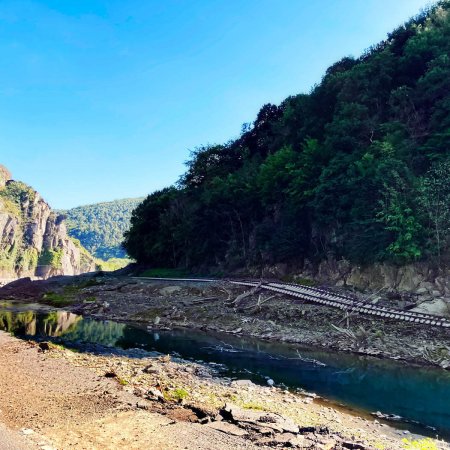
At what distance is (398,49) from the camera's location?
187ft

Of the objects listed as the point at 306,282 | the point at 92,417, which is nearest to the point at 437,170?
the point at 306,282

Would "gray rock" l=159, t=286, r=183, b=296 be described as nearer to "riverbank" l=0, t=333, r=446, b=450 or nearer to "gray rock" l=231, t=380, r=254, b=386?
"riverbank" l=0, t=333, r=446, b=450

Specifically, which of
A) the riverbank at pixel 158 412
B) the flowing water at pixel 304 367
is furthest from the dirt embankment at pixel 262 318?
the riverbank at pixel 158 412

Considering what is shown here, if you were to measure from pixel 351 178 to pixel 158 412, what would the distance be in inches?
1388

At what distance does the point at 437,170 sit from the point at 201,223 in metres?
42.9

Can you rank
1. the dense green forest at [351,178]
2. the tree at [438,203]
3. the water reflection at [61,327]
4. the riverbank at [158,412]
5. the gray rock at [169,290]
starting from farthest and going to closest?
1. the gray rock at [169,290]
2. the dense green forest at [351,178]
3. the tree at [438,203]
4. the water reflection at [61,327]
5. the riverbank at [158,412]

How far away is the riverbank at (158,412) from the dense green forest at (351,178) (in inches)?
971

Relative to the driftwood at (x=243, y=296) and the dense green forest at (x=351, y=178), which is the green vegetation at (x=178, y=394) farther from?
the dense green forest at (x=351, y=178)

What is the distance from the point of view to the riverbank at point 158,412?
36.6ft

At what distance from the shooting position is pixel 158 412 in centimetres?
1348

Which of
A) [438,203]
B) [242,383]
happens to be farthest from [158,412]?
[438,203]

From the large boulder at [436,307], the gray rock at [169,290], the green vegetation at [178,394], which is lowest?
the green vegetation at [178,394]

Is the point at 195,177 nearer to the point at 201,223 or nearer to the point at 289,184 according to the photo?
the point at 201,223

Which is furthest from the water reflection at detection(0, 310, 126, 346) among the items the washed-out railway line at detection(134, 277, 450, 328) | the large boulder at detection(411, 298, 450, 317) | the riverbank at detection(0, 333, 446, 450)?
the large boulder at detection(411, 298, 450, 317)
